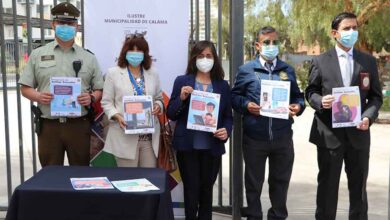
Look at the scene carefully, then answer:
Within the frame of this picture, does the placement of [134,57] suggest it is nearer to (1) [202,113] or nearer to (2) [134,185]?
(1) [202,113]

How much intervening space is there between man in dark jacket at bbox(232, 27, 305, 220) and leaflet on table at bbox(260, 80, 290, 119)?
0.22 ft

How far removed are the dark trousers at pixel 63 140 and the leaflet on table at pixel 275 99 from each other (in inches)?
61.1

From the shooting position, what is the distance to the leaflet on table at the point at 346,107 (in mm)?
3732

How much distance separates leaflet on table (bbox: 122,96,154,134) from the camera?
377 cm

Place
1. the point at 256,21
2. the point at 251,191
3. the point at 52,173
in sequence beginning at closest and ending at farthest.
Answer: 1. the point at 52,173
2. the point at 251,191
3. the point at 256,21

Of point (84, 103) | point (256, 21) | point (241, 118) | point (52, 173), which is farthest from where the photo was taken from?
point (256, 21)

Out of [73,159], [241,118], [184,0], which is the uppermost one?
[184,0]

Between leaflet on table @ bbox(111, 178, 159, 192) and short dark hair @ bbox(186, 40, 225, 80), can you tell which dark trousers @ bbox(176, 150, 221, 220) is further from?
leaflet on table @ bbox(111, 178, 159, 192)

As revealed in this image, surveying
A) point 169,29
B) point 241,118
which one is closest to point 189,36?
point 169,29

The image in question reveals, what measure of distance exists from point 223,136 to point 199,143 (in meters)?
0.21

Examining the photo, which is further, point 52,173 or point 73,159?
point 73,159

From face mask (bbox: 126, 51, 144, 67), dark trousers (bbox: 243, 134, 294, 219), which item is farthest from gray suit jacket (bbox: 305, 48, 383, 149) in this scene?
face mask (bbox: 126, 51, 144, 67)

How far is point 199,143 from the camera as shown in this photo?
392 centimetres

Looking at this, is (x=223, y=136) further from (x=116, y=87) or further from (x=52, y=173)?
(x=52, y=173)
